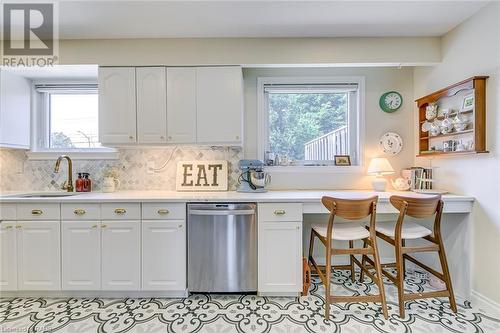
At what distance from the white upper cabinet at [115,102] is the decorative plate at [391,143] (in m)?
2.74

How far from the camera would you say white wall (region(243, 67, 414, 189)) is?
108 inches

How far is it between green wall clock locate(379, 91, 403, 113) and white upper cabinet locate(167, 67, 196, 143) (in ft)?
7.00

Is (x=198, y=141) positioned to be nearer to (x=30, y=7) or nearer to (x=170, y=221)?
(x=170, y=221)

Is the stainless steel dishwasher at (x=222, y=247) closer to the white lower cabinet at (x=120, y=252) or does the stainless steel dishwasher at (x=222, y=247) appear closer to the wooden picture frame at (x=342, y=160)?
the white lower cabinet at (x=120, y=252)

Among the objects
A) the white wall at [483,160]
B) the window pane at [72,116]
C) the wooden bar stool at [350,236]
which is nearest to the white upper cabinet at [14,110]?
the window pane at [72,116]

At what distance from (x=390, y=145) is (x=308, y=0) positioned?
179 cm

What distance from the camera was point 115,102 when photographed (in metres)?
2.37

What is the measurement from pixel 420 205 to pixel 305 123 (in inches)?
57.3

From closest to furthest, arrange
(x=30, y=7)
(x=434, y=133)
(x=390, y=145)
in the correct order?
(x=30, y=7), (x=434, y=133), (x=390, y=145)

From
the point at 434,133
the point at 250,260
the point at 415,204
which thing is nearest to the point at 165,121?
the point at 250,260

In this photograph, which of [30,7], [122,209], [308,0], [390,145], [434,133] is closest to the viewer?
[308,0]

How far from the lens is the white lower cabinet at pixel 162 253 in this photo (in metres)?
2.09

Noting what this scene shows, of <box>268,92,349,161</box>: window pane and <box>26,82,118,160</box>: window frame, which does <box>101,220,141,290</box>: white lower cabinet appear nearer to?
<box>26,82,118,160</box>: window frame

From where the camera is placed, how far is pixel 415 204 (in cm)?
187
